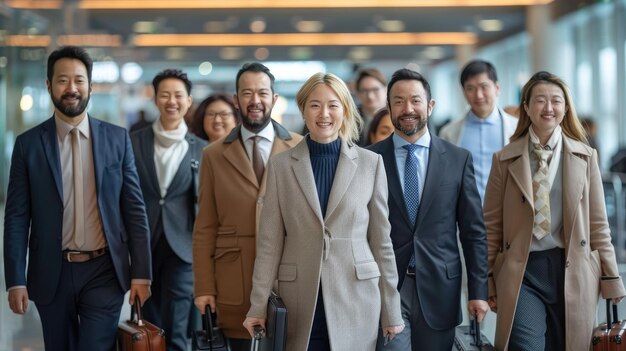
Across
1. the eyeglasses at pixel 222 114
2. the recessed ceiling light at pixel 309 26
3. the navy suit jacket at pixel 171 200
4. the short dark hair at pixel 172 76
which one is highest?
the recessed ceiling light at pixel 309 26

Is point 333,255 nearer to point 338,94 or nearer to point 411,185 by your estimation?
point 338,94

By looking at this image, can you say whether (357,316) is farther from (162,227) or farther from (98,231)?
(162,227)

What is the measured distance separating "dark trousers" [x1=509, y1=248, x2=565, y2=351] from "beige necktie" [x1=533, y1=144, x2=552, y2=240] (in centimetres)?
15

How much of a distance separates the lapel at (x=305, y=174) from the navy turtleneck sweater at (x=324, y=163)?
0.04 m

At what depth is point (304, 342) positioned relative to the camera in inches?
182

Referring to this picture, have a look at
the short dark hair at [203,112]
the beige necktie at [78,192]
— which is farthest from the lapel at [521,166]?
the short dark hair at [203,112]

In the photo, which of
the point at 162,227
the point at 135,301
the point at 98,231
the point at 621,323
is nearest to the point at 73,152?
the point at 98,231

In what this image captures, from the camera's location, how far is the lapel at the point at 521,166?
18.1ft

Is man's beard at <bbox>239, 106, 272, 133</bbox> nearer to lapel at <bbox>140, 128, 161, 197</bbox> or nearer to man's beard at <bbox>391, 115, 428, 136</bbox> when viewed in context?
man's beard at <bbox>391, 115, 428, 136</bbox>

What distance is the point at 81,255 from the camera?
5309 millimetres

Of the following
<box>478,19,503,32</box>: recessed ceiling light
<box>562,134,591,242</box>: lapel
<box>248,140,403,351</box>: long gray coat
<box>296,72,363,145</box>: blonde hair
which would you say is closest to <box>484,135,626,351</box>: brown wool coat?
<box>562,134,591,242</box>: lapel

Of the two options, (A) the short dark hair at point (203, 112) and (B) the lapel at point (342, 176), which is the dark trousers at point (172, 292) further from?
(B) the lapel at point (342, 176)

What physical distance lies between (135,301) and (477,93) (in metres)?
3.23

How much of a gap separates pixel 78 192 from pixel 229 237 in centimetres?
84
